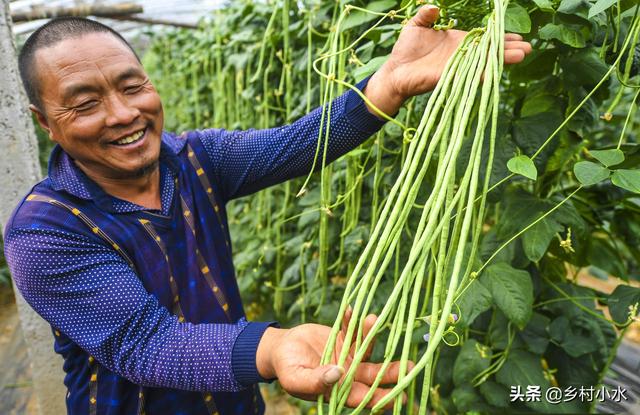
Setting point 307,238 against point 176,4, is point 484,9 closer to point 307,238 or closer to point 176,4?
point 307,238

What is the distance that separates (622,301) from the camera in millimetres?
1018

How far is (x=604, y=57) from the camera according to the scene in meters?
0.89

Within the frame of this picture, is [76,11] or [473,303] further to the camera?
[76,11]

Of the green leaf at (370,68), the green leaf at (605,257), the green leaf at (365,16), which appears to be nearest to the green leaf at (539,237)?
the green leaf at (605,257)

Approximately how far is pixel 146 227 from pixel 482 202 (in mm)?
668

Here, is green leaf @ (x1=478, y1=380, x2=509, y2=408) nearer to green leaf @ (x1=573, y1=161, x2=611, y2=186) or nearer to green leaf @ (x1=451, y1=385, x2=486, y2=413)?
green leaf @ (x1=451, y1=385, x2=486, y2=413)

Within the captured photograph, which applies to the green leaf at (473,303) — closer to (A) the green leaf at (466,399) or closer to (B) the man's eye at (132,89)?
(A) the green leaf at (466,399)

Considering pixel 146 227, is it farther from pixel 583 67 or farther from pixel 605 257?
pixel 605 257

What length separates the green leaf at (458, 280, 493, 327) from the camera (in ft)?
3.09

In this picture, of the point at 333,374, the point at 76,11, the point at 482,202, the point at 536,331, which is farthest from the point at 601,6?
the point at 76,11

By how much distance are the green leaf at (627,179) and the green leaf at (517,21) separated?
0.25 meters

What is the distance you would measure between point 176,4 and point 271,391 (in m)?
2.75

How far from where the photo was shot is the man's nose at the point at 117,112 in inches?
35.9

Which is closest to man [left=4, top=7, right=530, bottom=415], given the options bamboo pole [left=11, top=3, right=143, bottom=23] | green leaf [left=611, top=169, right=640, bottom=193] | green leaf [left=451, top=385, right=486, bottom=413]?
green leaf [left=611, top=169, right=640, bottom=193]
